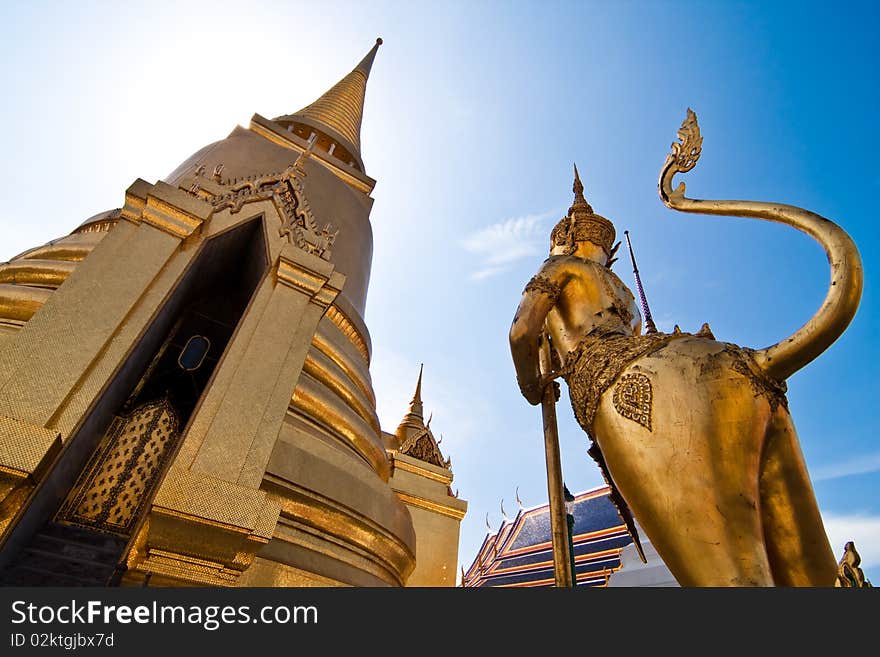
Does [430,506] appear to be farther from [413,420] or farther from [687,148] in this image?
[687,148]

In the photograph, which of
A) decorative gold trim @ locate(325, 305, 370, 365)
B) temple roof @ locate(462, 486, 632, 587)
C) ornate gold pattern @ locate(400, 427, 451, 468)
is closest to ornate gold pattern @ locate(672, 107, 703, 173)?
decorative gold trim @ locate(325, 305, 370, 365)

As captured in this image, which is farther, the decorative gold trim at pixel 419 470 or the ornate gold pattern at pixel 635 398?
the decorative gold trim at pixel 419 470

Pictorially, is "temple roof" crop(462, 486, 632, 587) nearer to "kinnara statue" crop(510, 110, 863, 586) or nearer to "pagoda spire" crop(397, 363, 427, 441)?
"pagoda spire" crop(397, 363, 427, 441)

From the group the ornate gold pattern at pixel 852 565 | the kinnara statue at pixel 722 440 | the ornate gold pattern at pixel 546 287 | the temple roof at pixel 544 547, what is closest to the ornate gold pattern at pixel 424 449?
the temple roof at pixel 544 547

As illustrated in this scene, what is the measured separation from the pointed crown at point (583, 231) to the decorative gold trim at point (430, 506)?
520 centimetres

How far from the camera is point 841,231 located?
1409 mm

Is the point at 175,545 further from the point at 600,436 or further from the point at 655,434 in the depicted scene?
the point at 655,434

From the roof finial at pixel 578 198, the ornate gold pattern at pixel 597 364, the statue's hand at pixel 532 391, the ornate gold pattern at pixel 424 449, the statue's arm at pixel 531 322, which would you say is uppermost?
the ornate gold pattern at pixel 424 449

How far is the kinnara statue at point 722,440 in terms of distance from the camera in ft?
4.24

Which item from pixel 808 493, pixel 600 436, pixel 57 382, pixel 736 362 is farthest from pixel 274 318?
pixel 808 493

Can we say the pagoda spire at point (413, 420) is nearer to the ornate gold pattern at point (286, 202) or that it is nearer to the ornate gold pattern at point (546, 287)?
the ornate gold pattern at point (286, 202)

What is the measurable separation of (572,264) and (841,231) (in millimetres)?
944

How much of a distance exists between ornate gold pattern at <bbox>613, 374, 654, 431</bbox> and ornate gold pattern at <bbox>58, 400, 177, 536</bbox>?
3230mm

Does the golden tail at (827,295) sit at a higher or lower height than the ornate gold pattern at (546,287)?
lower
